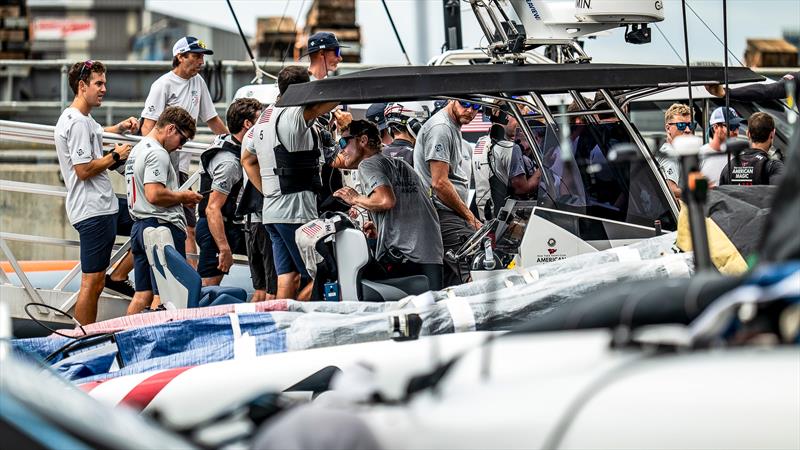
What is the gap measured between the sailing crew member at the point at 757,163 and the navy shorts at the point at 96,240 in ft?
12.4

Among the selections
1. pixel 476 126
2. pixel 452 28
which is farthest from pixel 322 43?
pixel 452 28

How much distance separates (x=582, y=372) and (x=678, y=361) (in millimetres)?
156

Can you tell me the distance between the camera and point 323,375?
380 centimetres

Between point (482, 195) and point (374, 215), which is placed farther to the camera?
point (482, 195)

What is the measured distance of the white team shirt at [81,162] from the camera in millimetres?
7531

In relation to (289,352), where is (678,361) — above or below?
above

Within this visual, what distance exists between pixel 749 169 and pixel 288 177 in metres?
2.97

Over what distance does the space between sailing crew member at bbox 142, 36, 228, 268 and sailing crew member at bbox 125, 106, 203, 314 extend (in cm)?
101

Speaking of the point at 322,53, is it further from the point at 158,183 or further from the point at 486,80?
the point at 486,80

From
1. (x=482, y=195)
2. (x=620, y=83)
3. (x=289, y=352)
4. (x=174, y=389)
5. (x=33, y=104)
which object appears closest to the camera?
(x=174, y=389)

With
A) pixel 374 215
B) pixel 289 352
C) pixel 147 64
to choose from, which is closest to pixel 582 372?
pixel 289 352

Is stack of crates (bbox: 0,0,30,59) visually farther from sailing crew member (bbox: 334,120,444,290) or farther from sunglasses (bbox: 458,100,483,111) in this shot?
sailing crew member (bbox: 334,120,444,290)

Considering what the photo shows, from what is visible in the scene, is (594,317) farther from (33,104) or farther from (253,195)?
(33,104)

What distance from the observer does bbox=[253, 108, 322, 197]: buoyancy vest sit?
6.99m
